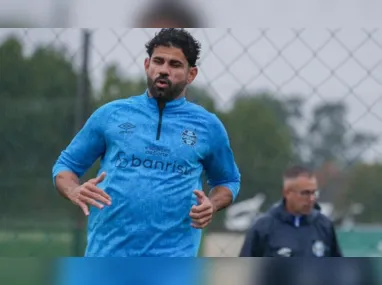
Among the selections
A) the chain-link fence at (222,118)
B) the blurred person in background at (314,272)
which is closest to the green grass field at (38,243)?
the chain-link fence at (222,118)

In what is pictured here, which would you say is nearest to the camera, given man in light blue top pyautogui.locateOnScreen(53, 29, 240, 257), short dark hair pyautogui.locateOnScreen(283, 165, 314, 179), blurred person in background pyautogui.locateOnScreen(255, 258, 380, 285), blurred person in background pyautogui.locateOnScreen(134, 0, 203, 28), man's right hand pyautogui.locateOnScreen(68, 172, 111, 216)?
blurred person in background pyautogui.locateOnScreen(255, 258, 380, 285)

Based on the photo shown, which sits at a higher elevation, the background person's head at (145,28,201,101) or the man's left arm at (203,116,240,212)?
the background person's head at (145,28,201,101)

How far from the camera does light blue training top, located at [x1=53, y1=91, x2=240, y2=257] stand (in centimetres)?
319

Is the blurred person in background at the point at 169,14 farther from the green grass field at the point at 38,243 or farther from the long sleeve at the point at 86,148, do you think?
the green grass field at the point at 38,243

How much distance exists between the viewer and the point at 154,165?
323cm

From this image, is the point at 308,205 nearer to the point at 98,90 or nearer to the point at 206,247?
the point at 206,247

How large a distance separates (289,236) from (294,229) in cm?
5

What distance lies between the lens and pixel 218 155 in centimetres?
343

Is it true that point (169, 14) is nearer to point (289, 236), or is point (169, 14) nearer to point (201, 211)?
point (201, 211)

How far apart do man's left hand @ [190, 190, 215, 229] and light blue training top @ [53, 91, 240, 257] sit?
80 millimetres

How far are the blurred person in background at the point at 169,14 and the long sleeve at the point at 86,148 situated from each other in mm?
476

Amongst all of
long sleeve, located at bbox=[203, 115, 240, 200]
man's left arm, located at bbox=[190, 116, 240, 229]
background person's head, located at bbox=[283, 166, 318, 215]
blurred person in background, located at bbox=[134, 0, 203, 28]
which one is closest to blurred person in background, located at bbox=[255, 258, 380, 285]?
man's left arm, located at bbox=[190, 116, 240, 229]

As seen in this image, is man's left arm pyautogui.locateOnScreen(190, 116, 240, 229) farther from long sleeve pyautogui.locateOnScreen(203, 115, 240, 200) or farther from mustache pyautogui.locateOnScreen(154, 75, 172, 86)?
mustache pyautogui.locateOnScreen(154, 75, 172, 86)

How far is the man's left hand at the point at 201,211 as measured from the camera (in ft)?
10.3
